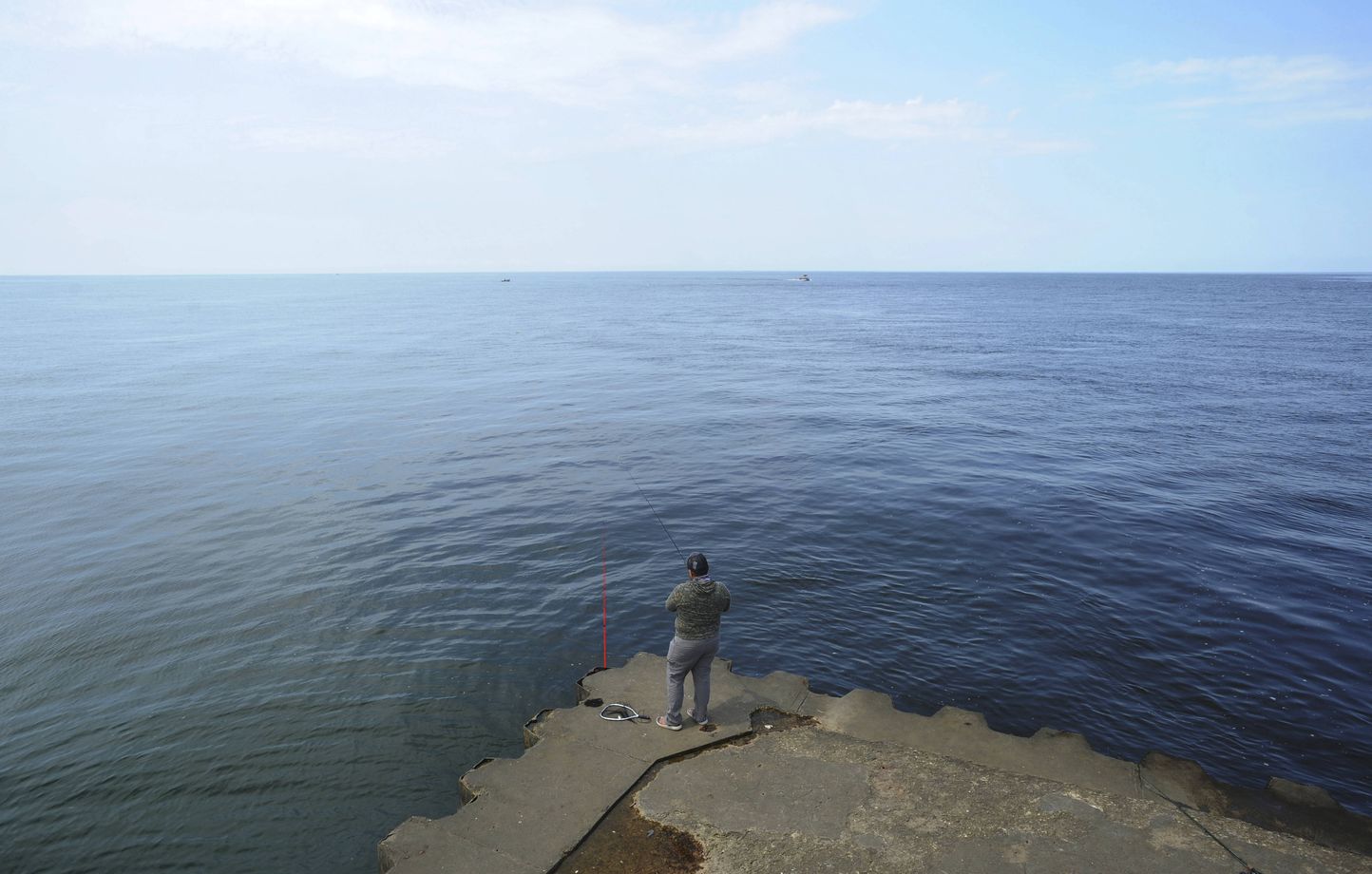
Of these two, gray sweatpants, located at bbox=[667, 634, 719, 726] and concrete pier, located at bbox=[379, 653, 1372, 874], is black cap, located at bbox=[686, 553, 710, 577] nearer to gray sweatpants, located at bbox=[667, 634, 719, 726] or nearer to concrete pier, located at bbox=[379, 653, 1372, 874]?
gray sweatpants, located at bbox=[667, 634, 719, 726]

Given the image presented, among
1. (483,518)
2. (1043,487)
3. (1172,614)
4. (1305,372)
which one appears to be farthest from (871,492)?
(1305,372)

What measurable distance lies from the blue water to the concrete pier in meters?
1.83

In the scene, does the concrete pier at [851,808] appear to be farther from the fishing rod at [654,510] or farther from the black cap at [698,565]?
the fishing rod at [654,510]

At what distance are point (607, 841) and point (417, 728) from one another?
4.52 metres

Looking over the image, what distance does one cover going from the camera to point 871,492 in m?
20.6

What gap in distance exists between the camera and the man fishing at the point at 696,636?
8.32 meters

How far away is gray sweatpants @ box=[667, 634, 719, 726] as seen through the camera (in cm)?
849

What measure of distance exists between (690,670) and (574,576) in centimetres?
710

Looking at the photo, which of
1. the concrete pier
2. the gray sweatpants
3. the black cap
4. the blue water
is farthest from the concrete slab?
the blue water

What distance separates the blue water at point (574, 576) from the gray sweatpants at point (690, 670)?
9.02 feet

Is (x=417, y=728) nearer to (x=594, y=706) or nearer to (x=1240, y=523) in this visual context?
(x=594, y=706)

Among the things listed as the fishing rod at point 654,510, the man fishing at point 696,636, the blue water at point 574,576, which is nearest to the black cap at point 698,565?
the man fishing at point 696,636

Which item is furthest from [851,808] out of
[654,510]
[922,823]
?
[654,510]

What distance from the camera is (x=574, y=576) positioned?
51.0 feet
